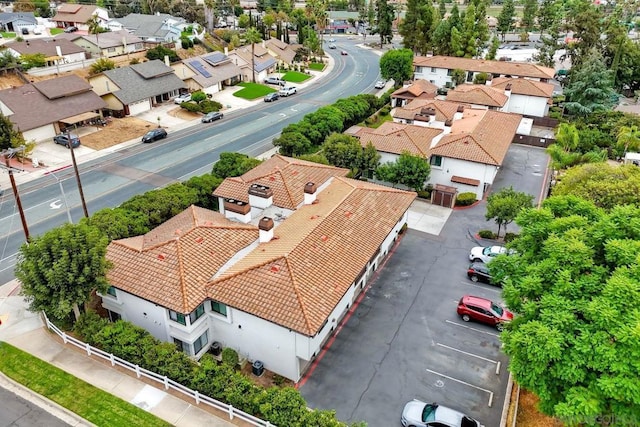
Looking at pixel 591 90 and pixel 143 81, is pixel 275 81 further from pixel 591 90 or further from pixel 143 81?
pixel 591 90

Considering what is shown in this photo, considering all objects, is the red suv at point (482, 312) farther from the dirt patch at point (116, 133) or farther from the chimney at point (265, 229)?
the dirt patch at point (116, 133)

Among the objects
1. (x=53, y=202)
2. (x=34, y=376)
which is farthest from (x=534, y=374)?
(x=53, y=202)

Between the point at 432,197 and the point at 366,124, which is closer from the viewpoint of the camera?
the point at 432,197

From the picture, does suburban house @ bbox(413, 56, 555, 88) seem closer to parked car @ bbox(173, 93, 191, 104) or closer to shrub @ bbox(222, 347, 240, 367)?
parked car @ bbox(173, 93, 191, 104)

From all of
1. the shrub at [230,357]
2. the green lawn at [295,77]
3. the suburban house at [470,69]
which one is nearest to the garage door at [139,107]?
the green lawn at [295,77]

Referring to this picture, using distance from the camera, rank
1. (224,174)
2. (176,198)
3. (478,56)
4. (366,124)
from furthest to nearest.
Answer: (478,56) < (366,124) < (224,174) < (176,198)

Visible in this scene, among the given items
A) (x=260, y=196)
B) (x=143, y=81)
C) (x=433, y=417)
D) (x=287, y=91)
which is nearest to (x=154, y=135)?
(x=143, y=81)

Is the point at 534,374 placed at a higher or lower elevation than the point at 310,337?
higher

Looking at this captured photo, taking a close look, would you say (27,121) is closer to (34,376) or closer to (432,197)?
(34,376)
